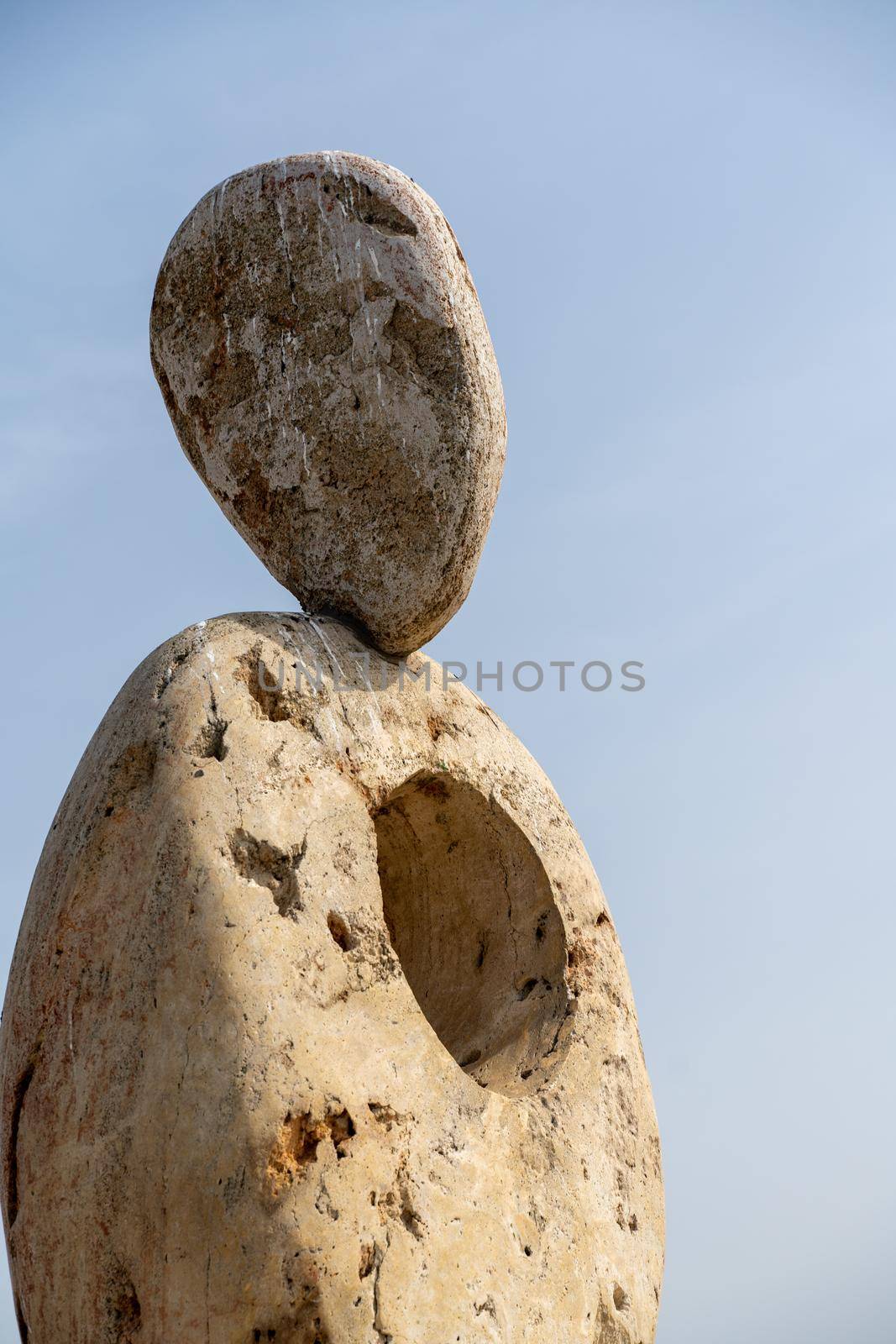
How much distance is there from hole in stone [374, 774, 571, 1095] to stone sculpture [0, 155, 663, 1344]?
0.04 feet

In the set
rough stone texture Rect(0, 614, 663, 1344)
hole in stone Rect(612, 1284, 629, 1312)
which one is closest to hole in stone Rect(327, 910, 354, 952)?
rough stone texture Rect(0, 614, 663, 1344)

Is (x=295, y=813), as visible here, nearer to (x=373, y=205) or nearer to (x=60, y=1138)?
(x=60, y=1138)

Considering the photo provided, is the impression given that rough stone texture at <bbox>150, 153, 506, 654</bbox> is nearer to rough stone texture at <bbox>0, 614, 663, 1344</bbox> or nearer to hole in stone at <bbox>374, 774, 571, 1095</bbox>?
rough stone texture at <bbox>0, 614, 663, 1344</bbox>

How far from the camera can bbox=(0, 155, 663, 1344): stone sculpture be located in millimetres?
4051

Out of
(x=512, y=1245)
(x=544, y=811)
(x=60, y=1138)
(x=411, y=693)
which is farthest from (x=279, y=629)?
(x=512, y=1245)

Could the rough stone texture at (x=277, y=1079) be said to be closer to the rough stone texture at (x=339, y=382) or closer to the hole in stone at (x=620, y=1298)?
the hole in stone at (x=620, y=1298)

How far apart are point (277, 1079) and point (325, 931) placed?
51 cm

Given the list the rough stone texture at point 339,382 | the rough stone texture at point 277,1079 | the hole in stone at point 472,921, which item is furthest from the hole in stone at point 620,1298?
the rough stone texture at point 339,382

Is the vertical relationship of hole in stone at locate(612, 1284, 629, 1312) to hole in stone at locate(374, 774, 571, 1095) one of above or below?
below

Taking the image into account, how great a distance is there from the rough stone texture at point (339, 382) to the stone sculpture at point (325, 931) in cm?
1

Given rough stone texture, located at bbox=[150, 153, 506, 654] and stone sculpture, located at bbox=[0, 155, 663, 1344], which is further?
rough stone texture, located at bbox=[150, 153, 506, 654]

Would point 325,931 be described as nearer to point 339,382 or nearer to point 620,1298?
point 620,1298

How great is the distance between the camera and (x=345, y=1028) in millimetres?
4352

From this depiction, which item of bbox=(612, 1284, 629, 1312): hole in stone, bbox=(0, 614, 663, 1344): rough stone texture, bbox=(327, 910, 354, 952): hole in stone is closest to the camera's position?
bbox=(0, 614, 663, 1344): rough stone texture
